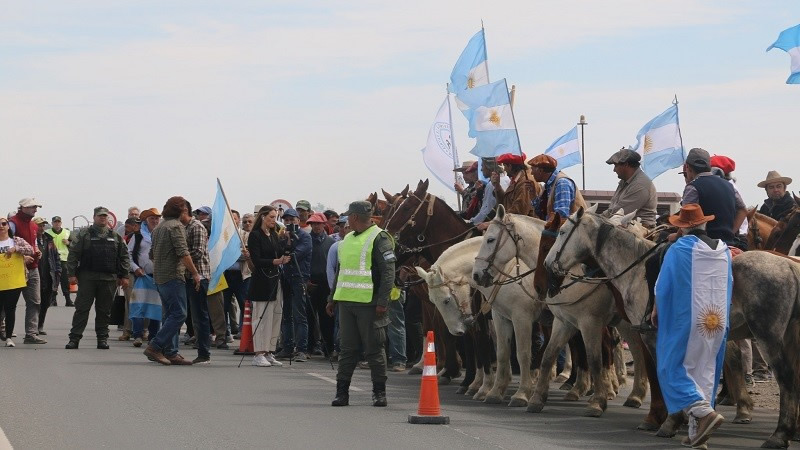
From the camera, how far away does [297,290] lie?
22375 millimetres

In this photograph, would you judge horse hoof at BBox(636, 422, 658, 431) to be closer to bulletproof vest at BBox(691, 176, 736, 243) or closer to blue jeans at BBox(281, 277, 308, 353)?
bulletproof vest at BBox(691, 176, 736, 243)

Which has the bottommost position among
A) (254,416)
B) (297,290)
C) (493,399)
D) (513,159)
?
(254,416)

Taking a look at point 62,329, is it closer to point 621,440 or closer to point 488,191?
point 488,191

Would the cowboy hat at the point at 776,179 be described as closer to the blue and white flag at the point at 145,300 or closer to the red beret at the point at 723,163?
the red beret at the point at 723,163

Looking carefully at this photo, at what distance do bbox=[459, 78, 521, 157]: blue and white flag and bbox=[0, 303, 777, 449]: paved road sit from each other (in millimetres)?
5930

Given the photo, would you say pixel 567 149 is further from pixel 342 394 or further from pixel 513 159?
pixel 342 394

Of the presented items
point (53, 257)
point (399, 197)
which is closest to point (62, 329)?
point (53, 257)

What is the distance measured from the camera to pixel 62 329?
28.2 meters

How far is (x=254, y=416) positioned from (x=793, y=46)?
8807 mm

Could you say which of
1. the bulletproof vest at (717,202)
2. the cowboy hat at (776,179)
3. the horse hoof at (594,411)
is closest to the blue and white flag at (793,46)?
the cowboy hat at (776,179)

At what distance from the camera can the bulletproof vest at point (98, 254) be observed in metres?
23.2

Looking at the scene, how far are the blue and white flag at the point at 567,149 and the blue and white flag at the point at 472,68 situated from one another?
3.27 metres

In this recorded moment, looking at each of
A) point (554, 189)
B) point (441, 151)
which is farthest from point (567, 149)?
point (554, 189)

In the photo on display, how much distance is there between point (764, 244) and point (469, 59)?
963 centimetres
